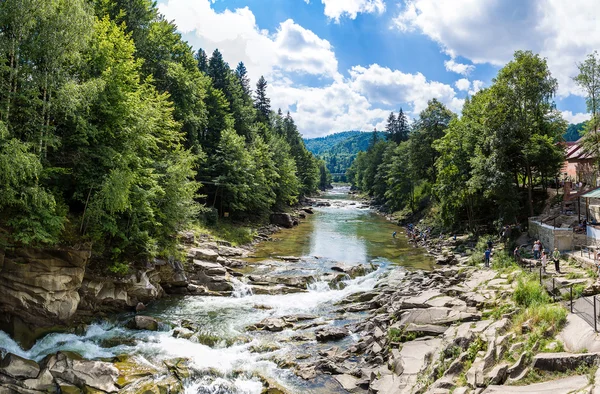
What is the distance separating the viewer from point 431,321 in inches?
687

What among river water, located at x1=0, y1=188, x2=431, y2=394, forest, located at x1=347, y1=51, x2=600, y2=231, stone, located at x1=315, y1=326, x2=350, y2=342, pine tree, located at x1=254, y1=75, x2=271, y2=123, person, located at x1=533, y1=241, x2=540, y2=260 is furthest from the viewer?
pine tree, located at x1=254, y1=75, x2=271, y2=123

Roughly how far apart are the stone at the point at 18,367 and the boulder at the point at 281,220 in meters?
41.6

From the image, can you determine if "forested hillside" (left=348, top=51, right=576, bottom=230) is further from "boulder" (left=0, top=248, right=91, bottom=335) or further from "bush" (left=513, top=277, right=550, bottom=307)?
"boulder" (left=0, top=248, right=91, bottom=335)

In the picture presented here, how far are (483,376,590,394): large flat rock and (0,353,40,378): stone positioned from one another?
48.7ft

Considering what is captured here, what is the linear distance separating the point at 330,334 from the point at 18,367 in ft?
41.1

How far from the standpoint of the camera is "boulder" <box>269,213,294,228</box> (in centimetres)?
5525

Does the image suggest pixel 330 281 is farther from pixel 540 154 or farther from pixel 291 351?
pixel 540 154

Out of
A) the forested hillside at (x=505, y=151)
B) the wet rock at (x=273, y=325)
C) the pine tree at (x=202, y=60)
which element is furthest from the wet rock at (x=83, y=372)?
the pine tree at (x=202, y=60)

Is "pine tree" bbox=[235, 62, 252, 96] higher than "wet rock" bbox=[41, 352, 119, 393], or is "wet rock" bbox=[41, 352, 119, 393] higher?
"pine tree" bbox=[235, 62, 252, 96]

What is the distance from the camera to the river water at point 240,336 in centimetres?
1498

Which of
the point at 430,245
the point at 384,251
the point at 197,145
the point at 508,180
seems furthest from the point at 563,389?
the point at 197,145

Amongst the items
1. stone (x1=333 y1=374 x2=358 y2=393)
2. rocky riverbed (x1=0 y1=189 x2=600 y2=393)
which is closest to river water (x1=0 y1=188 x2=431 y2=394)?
rocky riverbed (x1=0 y1=189 x2=600 y2=393)

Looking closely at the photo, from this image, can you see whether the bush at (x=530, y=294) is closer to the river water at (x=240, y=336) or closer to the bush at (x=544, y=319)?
the bush at (x=544, y=319)

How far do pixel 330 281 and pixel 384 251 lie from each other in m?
13.9
